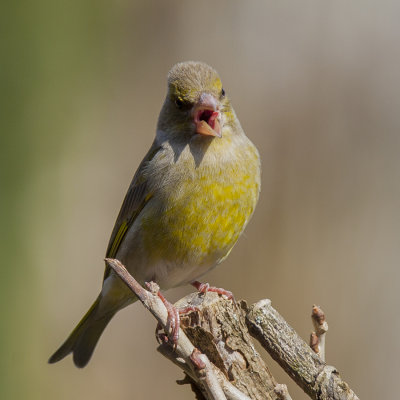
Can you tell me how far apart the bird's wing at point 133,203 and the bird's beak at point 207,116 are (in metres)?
0.30

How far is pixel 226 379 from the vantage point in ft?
9.00

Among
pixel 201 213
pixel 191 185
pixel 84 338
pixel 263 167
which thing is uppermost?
pixel 191 185

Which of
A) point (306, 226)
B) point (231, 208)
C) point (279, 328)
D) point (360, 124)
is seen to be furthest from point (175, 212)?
point (360, 124)

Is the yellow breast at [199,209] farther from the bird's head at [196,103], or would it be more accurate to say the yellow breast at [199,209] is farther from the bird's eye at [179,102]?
the bird's eye at [179,102]

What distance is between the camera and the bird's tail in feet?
14.4

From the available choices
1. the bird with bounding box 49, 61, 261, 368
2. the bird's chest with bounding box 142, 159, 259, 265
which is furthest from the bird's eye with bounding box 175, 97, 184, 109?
the bird's chest with bounding box 142, 159, 259, 265

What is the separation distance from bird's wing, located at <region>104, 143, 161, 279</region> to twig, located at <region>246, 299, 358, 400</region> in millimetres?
1228

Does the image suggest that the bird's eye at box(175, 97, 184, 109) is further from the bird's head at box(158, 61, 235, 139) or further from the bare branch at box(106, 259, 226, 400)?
the bare branch at box(106, 259, 226, 400)

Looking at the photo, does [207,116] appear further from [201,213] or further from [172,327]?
[172,327]

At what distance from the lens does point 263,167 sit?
528 cm

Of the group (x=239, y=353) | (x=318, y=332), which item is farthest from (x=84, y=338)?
(x=318, y=332)

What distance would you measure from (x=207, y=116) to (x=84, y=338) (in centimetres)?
162

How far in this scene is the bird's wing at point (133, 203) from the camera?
12.8 ft

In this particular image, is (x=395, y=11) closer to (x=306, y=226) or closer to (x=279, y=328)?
(x=306, y=226)
